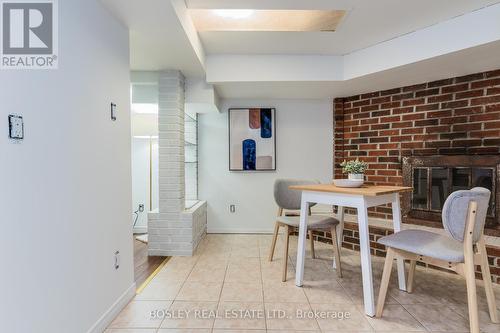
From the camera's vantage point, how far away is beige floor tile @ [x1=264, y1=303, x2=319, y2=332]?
1741 mm

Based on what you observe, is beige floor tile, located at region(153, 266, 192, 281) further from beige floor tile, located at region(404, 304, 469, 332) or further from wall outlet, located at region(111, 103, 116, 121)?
beige floor tile, located at region(404, 304, 469, 332)

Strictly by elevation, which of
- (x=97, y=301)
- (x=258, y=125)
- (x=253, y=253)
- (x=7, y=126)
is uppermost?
(x=258, y=125)

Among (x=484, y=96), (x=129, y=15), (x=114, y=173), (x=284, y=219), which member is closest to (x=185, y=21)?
(x=129, y=15)

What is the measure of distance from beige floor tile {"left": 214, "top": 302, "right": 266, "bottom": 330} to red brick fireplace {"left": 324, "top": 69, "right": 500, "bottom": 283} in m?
1.70

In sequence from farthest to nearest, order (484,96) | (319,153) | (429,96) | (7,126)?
(319,153) < (429,96) < (484,96) < (7,126)

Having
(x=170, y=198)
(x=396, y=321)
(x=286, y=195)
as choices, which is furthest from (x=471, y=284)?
(x=170, y=198)

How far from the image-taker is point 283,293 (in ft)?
7.11

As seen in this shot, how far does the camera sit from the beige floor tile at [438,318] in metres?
1.74

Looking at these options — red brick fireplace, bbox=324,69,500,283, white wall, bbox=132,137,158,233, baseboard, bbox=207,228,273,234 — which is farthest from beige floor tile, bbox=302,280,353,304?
white wall, bbox=132,137,158,233

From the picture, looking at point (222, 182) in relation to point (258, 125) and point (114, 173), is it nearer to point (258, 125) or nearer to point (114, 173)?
point (258, 125)

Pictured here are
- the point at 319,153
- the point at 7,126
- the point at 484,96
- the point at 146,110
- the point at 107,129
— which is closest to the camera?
the point at 7,126

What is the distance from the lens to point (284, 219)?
263 centimetres

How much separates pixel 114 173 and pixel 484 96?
126 inches

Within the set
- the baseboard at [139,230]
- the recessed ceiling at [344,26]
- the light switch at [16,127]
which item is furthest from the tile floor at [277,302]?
the recessed ceiling at [344,26]
